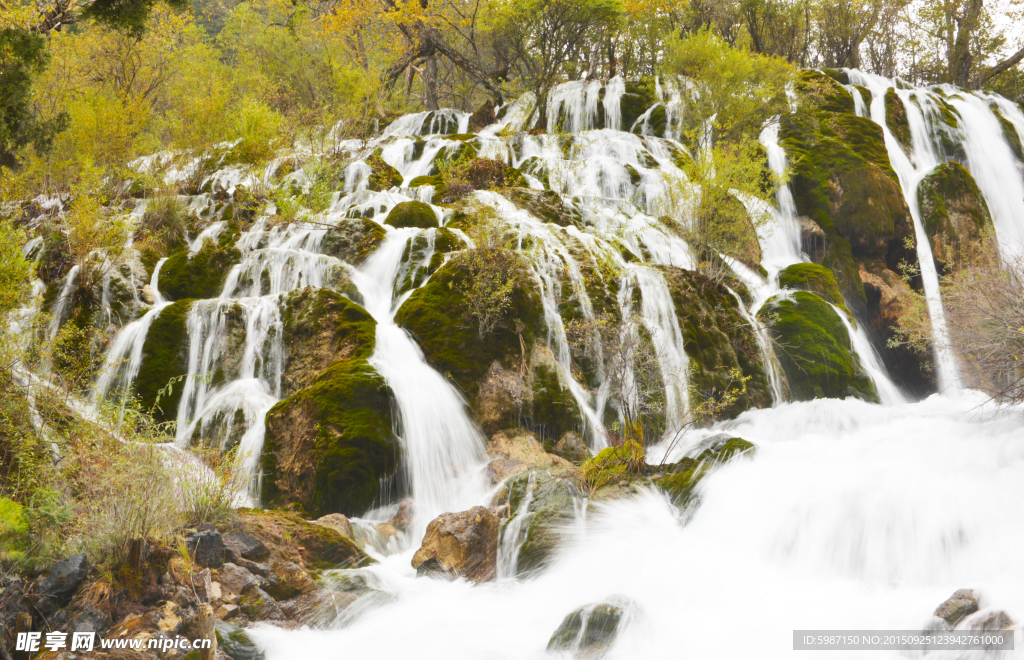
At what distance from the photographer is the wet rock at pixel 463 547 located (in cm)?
704

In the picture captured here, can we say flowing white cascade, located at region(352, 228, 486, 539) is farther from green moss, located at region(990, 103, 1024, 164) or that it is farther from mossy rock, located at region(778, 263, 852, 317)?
green moss, located at region(990, 103, 1024, 164)

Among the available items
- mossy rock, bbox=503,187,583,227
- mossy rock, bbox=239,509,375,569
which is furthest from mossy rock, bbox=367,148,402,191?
mossy rock, bbox=239,509,375,569

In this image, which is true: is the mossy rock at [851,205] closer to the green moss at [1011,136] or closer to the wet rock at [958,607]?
the green moss at [1011,136]

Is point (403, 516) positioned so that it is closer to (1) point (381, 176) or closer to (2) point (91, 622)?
(2) point (91, 622)

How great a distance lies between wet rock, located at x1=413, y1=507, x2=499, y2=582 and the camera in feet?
23.1

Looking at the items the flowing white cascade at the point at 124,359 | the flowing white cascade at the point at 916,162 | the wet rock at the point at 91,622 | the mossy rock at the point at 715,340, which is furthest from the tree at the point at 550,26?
the wet rock at the point at 91,622

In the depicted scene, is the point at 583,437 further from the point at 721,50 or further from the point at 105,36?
the point at 105,36

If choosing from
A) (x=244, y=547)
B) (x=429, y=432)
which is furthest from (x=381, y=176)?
(x=244, y=547)

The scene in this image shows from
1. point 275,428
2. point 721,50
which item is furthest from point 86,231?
point 721,50

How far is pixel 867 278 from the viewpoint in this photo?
18062 mm

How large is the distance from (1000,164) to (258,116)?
2606 centimetres

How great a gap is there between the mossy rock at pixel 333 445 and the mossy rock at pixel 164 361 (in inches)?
84.4

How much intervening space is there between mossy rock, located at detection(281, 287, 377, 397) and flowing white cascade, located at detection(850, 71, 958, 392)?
14.3 metres

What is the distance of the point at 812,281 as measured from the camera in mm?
14938
